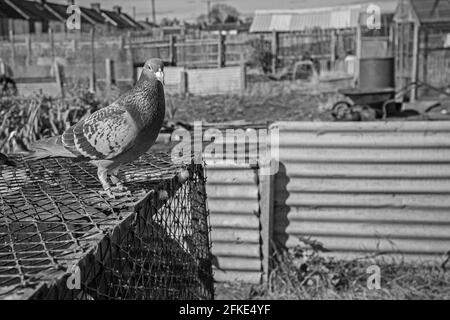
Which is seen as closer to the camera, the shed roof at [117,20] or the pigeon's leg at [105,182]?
the pigeon's leg at [105,182]

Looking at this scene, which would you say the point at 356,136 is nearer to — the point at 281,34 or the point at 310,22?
the point at 281,34

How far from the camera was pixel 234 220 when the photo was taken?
468 cm

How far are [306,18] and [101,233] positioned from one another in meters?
44.7

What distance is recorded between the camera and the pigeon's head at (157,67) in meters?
2.71

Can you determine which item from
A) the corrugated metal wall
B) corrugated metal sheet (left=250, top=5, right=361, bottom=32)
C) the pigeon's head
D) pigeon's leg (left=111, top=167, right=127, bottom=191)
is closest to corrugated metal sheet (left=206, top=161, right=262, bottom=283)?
pigeon's leg (left=111, top=167, right=127, bottom=191)

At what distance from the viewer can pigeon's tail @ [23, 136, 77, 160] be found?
286 centimetres

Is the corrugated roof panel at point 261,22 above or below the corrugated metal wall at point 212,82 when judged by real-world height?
above

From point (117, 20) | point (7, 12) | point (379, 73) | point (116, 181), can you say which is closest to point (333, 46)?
point (379, 73)

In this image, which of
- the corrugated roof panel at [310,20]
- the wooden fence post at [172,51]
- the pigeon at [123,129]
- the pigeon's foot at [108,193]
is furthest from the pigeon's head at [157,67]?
the corrugated roof panel at [310,20]

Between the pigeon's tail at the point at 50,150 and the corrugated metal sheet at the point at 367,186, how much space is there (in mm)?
2142

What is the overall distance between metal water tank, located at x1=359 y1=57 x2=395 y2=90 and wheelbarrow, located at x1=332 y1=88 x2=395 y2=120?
178 centimetres

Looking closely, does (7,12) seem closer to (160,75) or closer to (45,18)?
(45,18)

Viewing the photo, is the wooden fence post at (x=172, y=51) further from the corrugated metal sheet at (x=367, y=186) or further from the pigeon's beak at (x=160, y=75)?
the pigeon's beak at (x=160, y=75)

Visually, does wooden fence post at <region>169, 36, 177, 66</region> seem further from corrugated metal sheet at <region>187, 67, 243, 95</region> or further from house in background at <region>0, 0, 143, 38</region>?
house in background at <region>0, 0, 143, 38</region>
